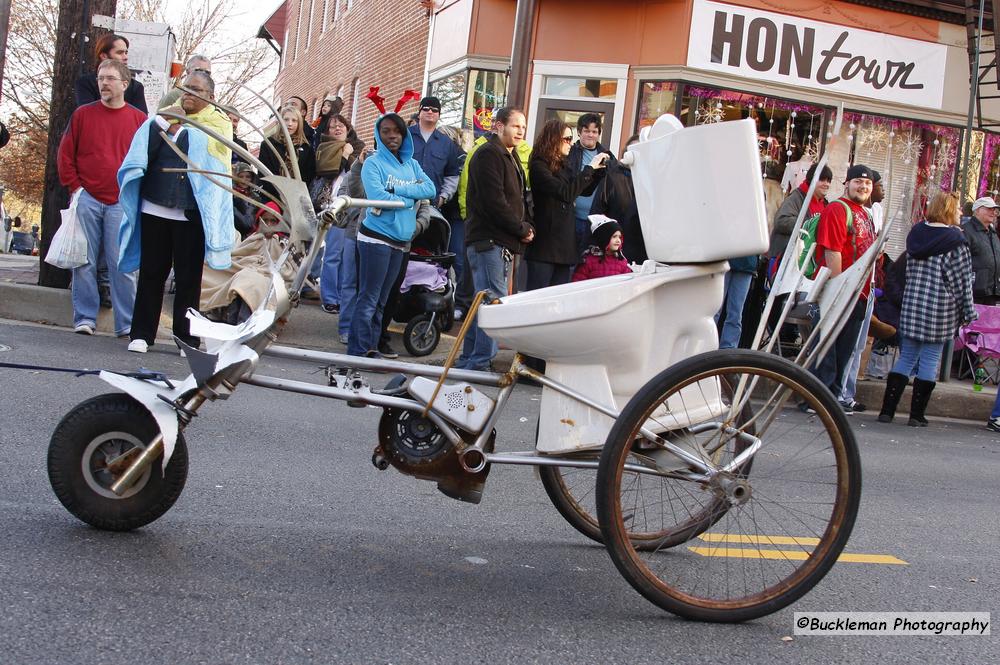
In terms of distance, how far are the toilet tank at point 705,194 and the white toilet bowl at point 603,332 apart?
0.12 m

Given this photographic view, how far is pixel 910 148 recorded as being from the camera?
15.5 m

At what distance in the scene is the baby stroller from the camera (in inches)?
379

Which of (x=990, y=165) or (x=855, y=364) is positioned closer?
(x=855, y=364)

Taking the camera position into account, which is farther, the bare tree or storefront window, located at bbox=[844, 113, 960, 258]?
the bare tree

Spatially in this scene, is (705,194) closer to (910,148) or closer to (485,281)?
(485,281)

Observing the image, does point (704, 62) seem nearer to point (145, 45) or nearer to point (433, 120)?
point (433, 120)

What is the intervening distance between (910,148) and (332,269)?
9.22m

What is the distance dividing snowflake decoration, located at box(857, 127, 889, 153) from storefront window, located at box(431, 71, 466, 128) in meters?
5.81

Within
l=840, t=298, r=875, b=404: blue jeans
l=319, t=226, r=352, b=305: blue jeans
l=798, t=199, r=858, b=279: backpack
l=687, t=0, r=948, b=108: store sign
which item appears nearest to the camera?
l=798, t=199, r=858, b=279: backpack

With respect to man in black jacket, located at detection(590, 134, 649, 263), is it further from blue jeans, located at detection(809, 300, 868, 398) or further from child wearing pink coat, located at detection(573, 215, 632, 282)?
blue jeans, located at detection(809, 300, 868, 398)

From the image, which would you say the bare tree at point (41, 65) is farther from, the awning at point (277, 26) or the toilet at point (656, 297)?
the toilet at point (656, 297)

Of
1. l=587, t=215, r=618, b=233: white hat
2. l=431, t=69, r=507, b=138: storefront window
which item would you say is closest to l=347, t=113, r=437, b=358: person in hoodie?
l=587, t=215, r=618, b=233: white hat

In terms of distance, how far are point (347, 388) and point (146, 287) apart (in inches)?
195

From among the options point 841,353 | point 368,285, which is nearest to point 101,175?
point 368,285
